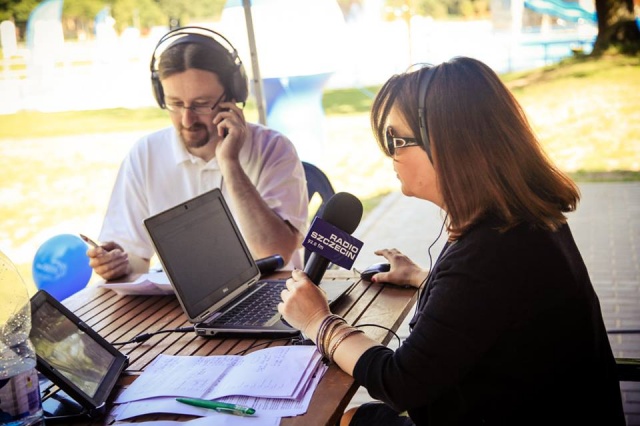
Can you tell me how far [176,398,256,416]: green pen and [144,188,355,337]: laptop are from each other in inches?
15.8

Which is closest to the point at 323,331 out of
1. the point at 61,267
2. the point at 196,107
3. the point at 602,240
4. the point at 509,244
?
the point at 509,244

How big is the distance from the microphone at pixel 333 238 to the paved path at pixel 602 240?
5.97 feet

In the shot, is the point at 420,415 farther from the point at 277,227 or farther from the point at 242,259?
the point at 277,227

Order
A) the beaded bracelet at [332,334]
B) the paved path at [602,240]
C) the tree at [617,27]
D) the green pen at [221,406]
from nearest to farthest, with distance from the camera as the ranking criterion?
the green pen at [221,406]
the beaded bracelet at [332,334]
the paved path at [602,240]
the tree at [617,27]

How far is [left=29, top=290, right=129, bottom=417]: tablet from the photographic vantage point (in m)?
1.48

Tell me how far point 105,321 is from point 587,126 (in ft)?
33.7

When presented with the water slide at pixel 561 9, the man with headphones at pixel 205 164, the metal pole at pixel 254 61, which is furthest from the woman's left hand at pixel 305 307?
the water slide at pixel 561 9

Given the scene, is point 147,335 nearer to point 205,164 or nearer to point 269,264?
point 269,264

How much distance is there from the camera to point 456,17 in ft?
83.2

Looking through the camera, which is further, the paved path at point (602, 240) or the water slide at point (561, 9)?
the water slide at point (561, 9)

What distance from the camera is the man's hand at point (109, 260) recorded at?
2436 mm

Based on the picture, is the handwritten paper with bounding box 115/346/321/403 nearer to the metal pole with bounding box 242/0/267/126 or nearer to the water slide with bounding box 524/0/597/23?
the metal pole with bounding box 242/0/267/126

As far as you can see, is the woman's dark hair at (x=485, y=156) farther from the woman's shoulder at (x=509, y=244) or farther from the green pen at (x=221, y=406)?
the green pen at (x=221, y=406)

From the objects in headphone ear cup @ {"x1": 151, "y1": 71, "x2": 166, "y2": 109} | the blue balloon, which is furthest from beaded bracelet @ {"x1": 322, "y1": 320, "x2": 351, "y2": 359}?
the blue balloon
